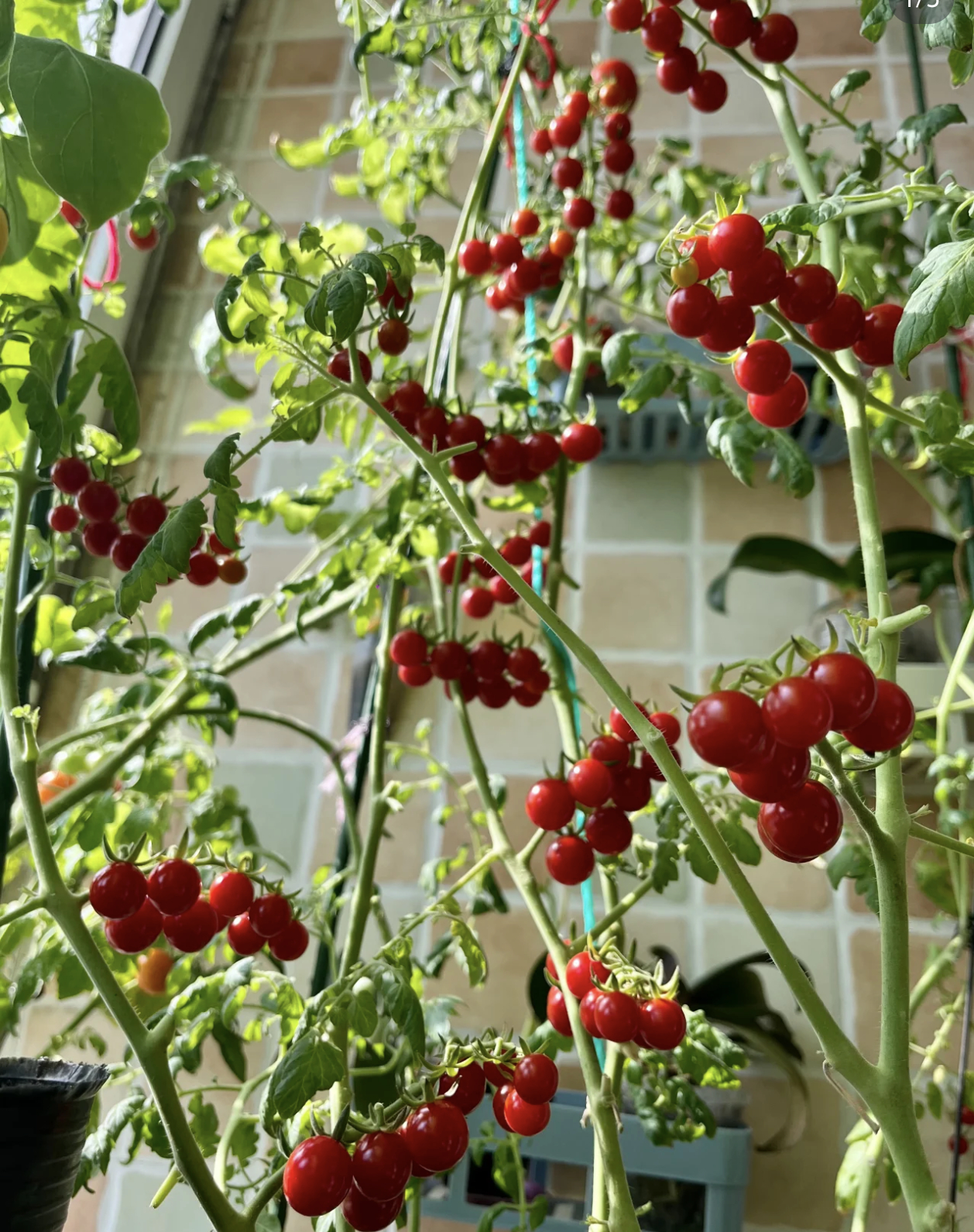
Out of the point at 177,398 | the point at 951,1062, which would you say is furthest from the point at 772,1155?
the point at 177,398

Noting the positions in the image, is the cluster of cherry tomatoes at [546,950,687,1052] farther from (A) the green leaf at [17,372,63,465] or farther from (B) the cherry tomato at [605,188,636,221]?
(B) the cherry tomato at [605,188,636,221]


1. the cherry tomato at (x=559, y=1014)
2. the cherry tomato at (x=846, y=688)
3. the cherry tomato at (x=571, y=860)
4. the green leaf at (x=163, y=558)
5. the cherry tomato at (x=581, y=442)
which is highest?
the cherry tomato at (x=581, y=442)

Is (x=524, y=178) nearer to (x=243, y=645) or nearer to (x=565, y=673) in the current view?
(x=565, y=673)

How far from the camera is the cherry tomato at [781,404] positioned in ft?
1.56

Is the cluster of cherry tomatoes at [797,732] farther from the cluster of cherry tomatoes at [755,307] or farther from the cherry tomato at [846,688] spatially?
the cluster of cherry tomatoes at [755,307]

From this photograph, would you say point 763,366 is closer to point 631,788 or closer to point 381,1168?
point 631,788

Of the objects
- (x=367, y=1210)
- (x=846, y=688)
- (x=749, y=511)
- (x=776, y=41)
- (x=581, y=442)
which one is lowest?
(x=367, y=1210)

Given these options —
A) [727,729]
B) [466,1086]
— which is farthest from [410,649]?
[727,729]

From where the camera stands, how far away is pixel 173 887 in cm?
50

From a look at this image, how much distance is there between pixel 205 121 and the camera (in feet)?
4.77

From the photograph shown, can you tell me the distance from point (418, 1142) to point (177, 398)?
1.13 metres

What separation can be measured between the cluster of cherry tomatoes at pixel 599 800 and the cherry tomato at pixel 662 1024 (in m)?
0.12

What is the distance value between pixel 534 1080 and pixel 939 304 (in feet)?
1.22

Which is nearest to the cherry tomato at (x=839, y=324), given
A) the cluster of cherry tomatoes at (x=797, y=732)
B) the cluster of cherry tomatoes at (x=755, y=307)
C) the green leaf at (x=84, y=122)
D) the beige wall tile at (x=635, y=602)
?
the cluster of cherry tomatoes at (x=755, y=307)
